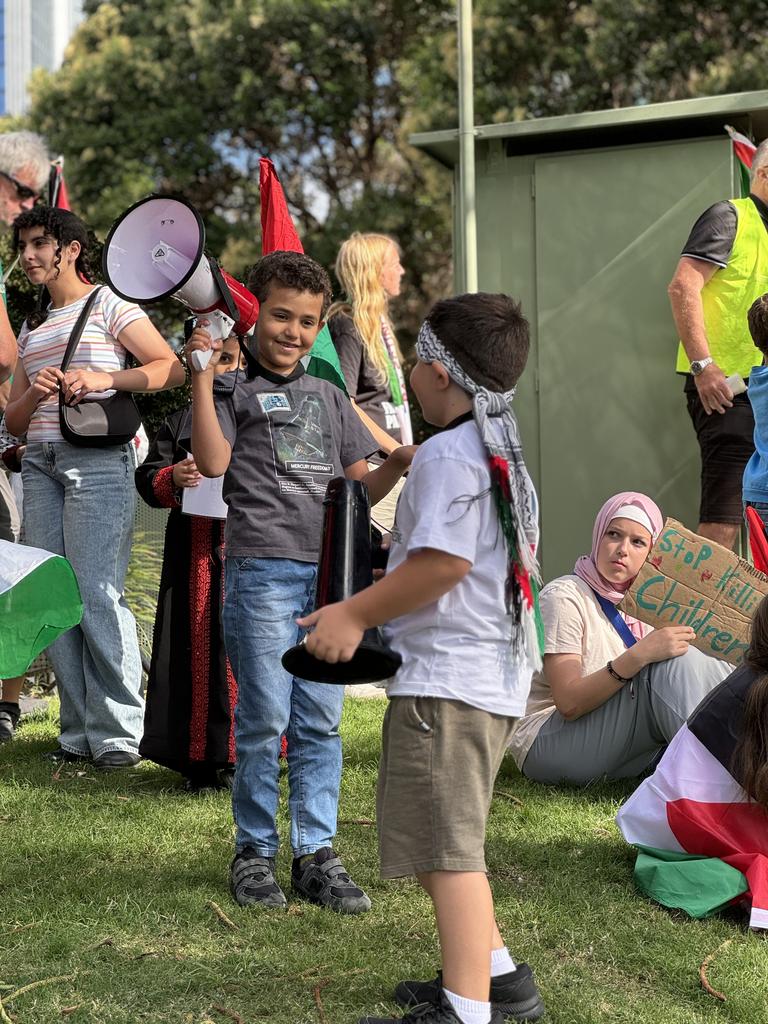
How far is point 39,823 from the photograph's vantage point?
13.8 ft

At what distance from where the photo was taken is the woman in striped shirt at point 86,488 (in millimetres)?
4918

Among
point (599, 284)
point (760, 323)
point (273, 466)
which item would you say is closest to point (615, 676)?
point (760, 323)

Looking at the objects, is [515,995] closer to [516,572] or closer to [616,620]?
[516,572]

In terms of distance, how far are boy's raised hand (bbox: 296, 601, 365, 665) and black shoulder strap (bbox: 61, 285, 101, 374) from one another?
257 cm

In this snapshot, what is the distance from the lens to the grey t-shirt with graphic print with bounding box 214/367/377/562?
3520 millimetres

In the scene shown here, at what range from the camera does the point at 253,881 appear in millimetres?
3447

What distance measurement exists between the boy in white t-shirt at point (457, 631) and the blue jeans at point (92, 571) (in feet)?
7.94

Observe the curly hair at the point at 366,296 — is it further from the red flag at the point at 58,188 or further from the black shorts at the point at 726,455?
the red flag at the point at 58,188

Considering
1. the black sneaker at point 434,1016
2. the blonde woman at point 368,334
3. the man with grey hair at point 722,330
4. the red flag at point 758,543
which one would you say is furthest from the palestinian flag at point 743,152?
the black sneaker at point 434,1016

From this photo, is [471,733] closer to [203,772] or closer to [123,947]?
[123,947]

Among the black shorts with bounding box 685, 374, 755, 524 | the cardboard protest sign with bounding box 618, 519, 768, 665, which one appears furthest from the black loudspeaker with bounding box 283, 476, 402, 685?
the black shorts with bounding box 685, 374, 755, 524

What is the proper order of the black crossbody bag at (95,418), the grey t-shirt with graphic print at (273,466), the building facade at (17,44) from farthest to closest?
the building facade at (17,44)
the black crossbody bag at (95,418)
the grey t-shirt with graphic print at (273,466)

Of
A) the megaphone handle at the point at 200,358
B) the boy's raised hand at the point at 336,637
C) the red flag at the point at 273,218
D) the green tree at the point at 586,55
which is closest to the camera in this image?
the boy's raised hand at the point at 336,637

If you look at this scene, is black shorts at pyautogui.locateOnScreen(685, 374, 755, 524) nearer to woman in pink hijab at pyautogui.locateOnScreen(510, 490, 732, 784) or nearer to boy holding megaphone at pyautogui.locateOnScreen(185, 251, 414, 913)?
woman in pink hijab at pyautogui.locateOnScreen(510, 490, 732, 784)
